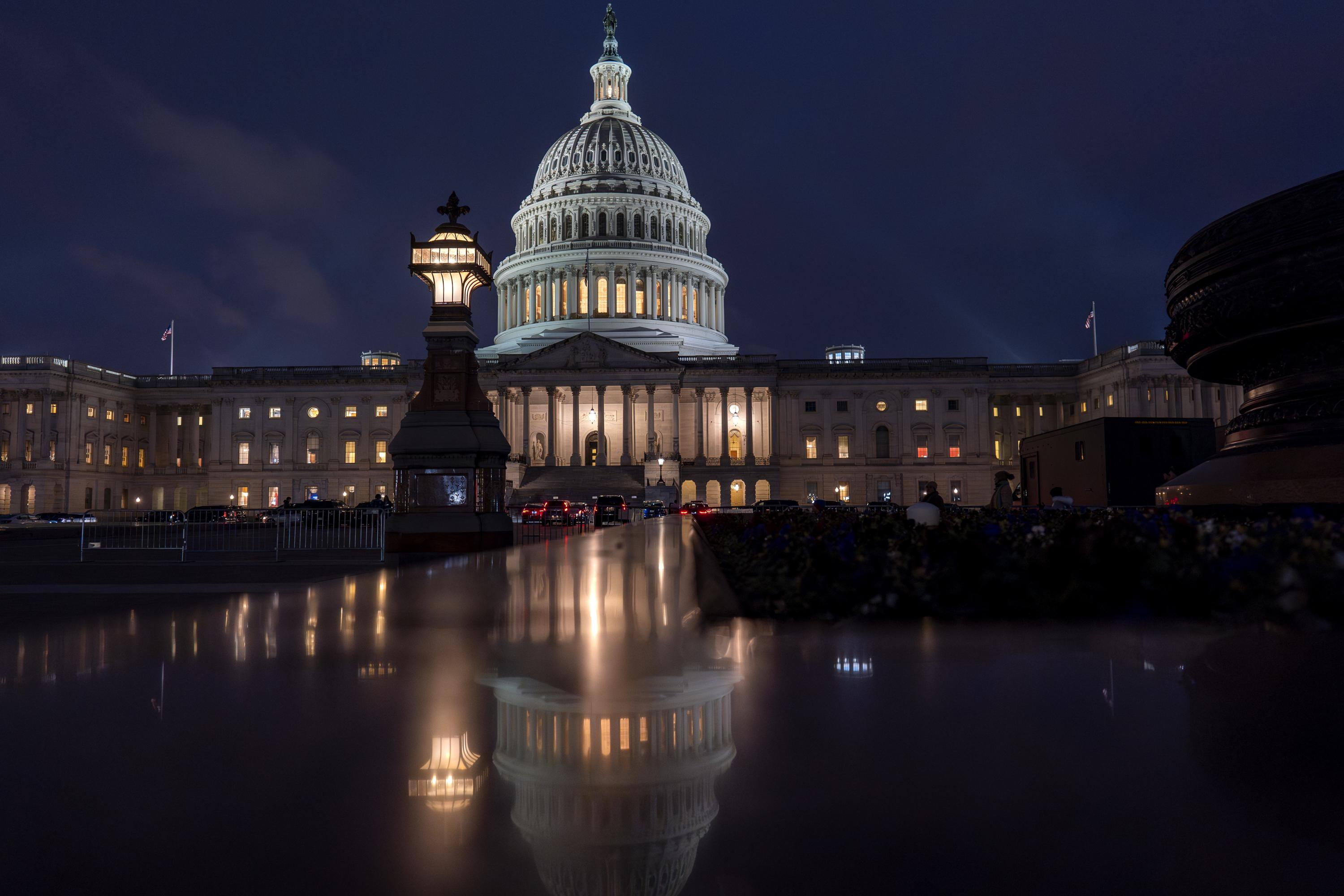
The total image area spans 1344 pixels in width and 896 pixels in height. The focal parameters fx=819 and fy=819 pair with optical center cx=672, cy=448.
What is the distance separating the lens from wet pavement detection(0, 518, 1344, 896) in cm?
183

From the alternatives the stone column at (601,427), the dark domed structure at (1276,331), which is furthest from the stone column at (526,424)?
the dark domed structure at (1276,331)

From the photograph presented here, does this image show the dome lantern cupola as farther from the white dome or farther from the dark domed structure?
the dark domed structure

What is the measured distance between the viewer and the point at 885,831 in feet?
6.54

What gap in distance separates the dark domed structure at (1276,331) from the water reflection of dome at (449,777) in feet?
23.3

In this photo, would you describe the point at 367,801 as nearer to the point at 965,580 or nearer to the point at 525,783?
the point at 525,783

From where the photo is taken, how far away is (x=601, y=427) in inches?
3615

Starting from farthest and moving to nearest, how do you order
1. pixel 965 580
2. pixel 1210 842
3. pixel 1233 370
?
pixel 1233 370 → pixel 965 580 → pixel 1210 842

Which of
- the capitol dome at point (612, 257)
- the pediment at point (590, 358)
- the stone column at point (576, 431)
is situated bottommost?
the stone column at point (576, 431)

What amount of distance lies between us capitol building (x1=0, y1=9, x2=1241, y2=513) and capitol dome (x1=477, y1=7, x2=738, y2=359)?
0.43 m

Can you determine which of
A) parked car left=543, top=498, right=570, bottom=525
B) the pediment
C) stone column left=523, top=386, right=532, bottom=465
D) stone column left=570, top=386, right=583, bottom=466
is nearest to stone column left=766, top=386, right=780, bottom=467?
the pediment

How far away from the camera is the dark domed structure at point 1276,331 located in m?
6.60

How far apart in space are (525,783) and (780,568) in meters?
4.56

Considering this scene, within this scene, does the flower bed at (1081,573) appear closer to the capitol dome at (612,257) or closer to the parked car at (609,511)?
the parked car at (609,511)

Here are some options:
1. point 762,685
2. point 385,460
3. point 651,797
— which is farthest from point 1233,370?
point 385,460
